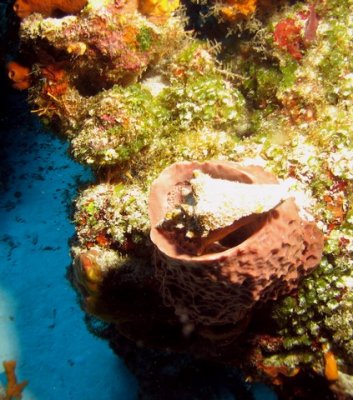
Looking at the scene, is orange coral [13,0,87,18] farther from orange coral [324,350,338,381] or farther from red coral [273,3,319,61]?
orange coral [324,350,338,381]

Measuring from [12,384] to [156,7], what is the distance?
5499 millimetres

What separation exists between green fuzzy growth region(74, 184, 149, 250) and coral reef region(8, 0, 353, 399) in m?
0.01

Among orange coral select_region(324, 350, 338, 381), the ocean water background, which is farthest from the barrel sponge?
the ocean water background

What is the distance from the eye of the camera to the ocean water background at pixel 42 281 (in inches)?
224

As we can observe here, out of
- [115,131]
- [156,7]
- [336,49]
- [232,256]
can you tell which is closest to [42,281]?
[115,131]

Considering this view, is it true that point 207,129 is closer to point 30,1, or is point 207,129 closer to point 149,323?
point 149,323

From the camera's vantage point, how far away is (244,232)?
2.60 m

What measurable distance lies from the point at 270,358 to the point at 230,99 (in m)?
2.56

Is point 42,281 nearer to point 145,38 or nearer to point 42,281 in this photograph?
point 42,281

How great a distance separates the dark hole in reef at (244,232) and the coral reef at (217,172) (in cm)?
1

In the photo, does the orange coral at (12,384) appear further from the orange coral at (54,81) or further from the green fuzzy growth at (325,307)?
the green fuzzy growth at (325,307)

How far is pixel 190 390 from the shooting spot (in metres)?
4.98

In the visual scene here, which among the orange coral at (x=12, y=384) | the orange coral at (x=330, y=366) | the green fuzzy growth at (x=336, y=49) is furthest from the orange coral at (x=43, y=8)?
the orange coral at (x=12, y=384)

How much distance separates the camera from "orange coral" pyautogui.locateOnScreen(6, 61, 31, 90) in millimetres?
4250
